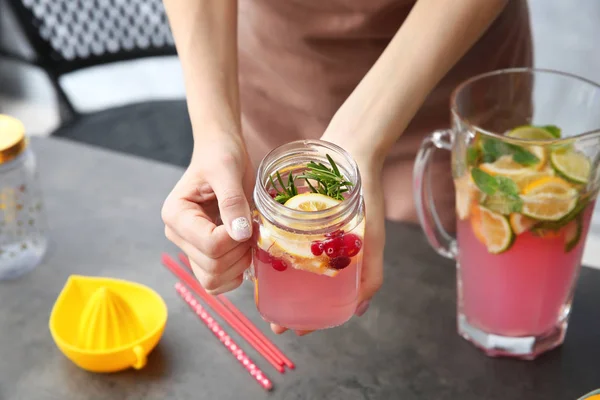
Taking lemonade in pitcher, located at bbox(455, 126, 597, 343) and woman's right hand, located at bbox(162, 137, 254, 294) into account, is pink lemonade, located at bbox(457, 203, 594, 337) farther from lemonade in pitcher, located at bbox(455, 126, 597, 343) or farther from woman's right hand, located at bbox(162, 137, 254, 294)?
woman's right hand, located at bbox(162, 137, 254, 294)

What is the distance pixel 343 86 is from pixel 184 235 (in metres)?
0.49

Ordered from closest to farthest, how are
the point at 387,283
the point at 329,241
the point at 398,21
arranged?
the point at 329,241 → the point at 387,283 → the point at 398,21

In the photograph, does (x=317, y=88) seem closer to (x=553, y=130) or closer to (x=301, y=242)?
(x=553, y=130)

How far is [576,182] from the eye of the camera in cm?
81

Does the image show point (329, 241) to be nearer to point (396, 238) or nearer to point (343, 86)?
point (396, 238)

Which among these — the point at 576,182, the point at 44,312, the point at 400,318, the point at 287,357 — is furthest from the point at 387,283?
the point at 44,312

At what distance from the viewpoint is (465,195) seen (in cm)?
88

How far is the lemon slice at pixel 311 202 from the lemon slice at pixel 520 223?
0.76 feet

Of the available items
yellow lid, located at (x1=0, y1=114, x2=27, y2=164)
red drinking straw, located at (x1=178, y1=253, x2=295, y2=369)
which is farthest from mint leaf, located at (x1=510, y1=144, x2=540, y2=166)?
yellow lid, located at (x1=0, y1=114, x2=27, y2=164)

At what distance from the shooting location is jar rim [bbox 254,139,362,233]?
26.8 inches

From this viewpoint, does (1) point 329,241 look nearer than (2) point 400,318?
Yes

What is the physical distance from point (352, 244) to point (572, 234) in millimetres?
296

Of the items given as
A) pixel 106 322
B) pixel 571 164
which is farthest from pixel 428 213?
pixel 106 322

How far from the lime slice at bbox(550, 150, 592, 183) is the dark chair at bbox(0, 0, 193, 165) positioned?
1089mm
